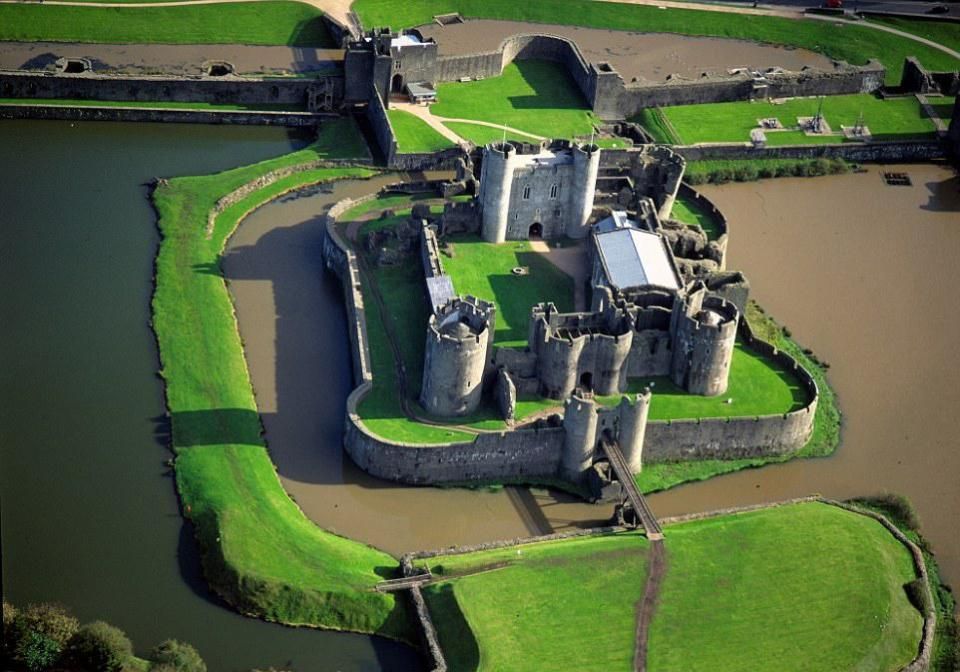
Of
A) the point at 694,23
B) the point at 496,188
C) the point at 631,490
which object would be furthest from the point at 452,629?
the point at 694,23

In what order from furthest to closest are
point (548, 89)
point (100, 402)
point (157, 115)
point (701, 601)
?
point (548, 89) → point (157, 115) → point (100, 402) → point (701, 601)

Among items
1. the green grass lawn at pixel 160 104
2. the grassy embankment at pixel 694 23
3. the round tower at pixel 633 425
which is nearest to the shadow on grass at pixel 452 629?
the round tower at pixel 633 425

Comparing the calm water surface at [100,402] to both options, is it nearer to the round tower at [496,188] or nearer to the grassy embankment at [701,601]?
the grassy embankment at [701,601]

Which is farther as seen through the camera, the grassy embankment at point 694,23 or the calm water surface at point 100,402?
the grassy embankment at point 694,23

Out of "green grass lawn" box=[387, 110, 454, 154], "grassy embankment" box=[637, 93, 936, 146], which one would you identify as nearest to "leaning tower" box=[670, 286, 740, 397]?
"green grass lawn" box=[387, 110, 454, 154]

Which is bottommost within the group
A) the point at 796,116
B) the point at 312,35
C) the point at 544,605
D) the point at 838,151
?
the point at 544,605

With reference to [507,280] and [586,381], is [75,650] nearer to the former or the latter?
[586,381]

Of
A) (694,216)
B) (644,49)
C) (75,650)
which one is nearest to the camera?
(75,650)

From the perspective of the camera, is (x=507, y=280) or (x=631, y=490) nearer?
(x=631, y=490)

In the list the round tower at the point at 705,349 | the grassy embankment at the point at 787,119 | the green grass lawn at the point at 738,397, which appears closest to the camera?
the green grass lawn at the point at 738,397
